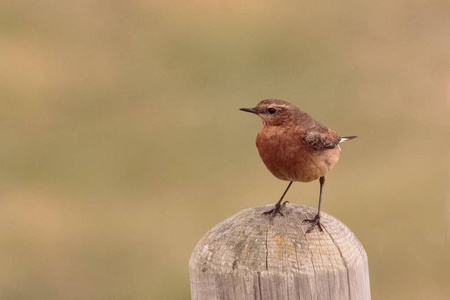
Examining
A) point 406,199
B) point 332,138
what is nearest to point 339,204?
point 406,199

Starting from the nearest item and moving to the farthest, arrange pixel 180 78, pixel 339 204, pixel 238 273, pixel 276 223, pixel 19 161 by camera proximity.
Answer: pixel 238 273 → pixel 276 223 → pixel 339 204 → pixel 19 161 → pixel 180 78

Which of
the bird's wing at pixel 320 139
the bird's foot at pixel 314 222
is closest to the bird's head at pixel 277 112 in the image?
the bird's wing at pixel 320 139

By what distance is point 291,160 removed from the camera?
3982mm

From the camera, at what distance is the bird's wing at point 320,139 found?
4102mm

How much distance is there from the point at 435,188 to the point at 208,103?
11.4 ft

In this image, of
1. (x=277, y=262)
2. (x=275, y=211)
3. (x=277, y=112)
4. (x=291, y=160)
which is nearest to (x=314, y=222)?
(x=275, y=211)

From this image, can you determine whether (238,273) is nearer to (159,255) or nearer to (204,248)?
(204,248)

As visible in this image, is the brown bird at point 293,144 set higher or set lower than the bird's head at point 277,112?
lower

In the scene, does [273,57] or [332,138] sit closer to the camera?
[332,138]

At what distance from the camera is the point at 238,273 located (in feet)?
9.39

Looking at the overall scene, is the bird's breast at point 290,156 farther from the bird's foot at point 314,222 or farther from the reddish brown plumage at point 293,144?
the bird's foot at point 314,222

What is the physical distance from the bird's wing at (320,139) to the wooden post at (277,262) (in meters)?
1.04

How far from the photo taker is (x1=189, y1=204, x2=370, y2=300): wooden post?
2.83m

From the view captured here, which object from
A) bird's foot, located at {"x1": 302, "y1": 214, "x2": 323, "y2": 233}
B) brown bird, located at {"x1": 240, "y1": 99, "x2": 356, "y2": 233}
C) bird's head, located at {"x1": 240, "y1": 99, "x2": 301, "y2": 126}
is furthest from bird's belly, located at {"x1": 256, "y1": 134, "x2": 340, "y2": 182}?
bird's foot, located at {"x1": 302, "y1": 214, "x2": 323, "y2": 233}
